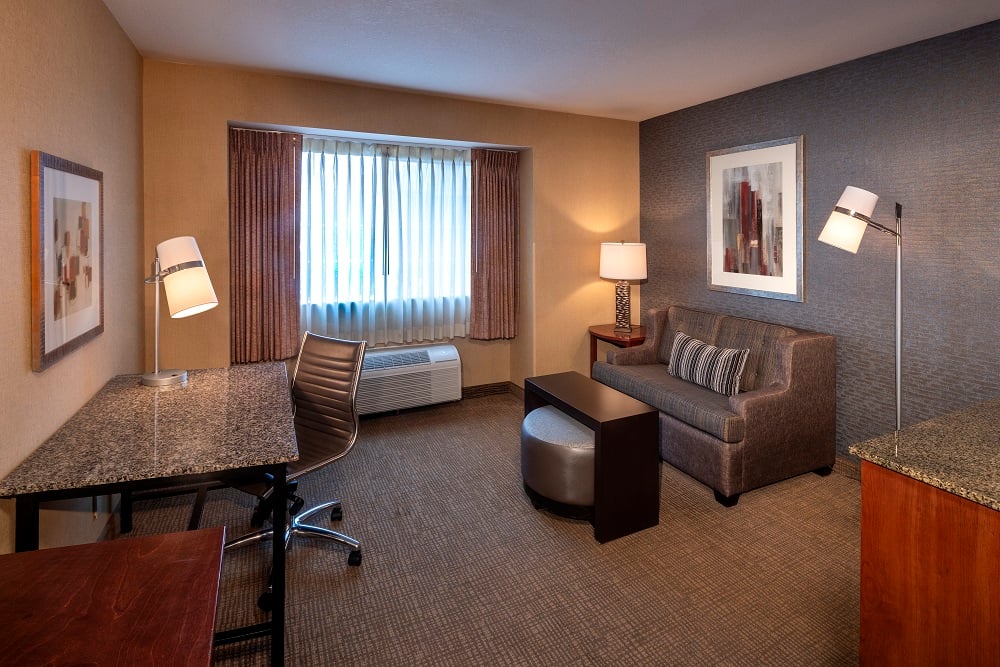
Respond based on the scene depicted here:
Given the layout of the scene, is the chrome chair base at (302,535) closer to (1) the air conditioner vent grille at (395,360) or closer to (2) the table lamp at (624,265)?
(1) the air conditioner vent grille at (395,360)

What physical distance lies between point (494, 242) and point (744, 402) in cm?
249

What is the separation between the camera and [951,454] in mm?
1497

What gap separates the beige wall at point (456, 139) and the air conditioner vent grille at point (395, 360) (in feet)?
1.61

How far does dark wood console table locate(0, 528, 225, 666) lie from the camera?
0.89m

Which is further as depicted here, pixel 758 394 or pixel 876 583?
pixel 758 394

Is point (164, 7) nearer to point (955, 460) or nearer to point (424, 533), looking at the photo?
point (424, 533)

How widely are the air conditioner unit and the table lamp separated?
4.78ft

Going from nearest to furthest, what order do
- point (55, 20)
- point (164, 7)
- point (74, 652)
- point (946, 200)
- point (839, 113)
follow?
point (74, 652), point (55, 20), point (164, 7), point (946, 200), point (839, 113)

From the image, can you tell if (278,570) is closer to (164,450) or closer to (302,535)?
(164,450)

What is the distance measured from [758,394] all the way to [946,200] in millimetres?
1368

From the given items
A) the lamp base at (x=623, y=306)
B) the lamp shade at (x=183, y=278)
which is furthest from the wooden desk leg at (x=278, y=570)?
the lamp base at (x=623, y=306)

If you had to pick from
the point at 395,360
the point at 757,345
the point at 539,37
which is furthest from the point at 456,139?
the point at 757,345

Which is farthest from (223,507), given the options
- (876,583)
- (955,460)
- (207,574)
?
(955,460)

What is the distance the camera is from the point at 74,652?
2.90 ft
